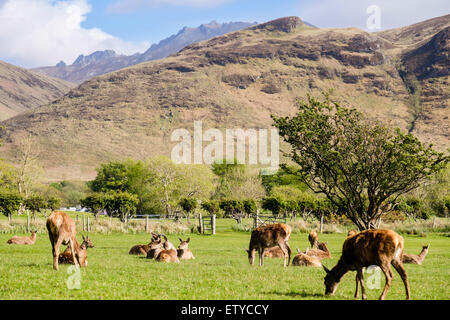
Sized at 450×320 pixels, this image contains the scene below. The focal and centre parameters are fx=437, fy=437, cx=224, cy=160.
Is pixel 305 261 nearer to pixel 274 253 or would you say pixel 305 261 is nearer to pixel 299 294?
pixel 274 253

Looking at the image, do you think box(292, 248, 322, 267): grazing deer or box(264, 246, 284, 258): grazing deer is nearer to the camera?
box(292, 248, 322, 267): grazing deer

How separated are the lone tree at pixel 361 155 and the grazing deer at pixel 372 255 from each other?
1525 cm

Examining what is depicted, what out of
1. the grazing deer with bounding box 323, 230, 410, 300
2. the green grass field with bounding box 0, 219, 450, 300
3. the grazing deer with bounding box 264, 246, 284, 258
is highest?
the grazing deer with bounding box 323, 230, 410, 300

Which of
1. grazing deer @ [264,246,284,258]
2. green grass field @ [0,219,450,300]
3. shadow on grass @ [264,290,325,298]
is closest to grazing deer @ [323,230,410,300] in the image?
shadow on grass @ [264,290,325,298]

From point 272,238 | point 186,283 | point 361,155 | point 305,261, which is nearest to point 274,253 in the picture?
point 305,261

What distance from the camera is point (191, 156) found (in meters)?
175

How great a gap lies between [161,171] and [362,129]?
52.4 meters

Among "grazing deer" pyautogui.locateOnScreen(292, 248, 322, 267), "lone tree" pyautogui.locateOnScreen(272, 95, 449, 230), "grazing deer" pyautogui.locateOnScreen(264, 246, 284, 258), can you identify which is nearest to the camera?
"grazing deer" pyautogui.locateOnScreen(292, 248, 322, 267)

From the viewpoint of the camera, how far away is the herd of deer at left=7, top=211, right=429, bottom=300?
941 centimetres

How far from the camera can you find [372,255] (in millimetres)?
9555

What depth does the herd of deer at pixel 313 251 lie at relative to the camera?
941 centimetres

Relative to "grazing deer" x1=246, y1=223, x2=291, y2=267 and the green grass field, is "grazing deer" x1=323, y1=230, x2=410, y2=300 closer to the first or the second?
the green grass field

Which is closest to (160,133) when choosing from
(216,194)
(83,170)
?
(83,170)

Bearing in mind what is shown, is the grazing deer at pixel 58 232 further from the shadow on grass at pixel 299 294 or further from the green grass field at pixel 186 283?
the shadow on grass at pixel 299 294
